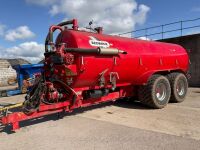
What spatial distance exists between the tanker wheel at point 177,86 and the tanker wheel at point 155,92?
2.00ft

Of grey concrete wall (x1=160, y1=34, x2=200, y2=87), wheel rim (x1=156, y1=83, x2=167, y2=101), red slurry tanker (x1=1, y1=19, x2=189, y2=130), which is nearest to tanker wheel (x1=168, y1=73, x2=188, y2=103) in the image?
red slurry tanker (x1=1, y1=19, x2=189, y2=130)

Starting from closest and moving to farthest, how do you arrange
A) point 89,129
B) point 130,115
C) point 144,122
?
point 89,129 < point 144,122 < point 130,115

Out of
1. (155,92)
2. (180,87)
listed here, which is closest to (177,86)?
(180,87)

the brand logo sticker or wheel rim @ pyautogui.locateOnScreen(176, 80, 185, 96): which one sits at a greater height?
the brand logo sticker

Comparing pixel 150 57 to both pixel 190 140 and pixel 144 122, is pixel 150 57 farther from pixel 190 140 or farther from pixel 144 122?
pixel 190 140

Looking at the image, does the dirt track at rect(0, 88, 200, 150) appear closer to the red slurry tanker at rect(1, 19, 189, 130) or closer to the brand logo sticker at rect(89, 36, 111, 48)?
→ the red slurry tanker at rect(1, 19, 189, 130)

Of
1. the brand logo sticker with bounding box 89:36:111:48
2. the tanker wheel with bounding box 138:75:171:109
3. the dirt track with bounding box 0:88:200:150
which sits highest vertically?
the brand logo sticker with bounding box 89:36:111:48

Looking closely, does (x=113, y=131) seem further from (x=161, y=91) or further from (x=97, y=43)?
(x=161, y=91)

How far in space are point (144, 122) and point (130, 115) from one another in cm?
103

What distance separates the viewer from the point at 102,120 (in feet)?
25.9

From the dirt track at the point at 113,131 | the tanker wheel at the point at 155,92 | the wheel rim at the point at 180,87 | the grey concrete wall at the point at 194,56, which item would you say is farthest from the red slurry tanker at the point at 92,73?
the grey concrete wall at the point at 194,56

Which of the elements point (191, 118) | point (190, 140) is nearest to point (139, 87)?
point (191, 118)

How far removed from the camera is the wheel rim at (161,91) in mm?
9938

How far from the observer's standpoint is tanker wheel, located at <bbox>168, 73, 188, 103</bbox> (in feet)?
35.4
